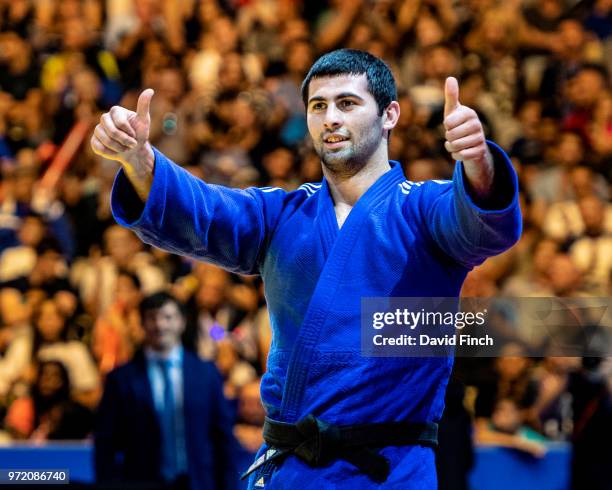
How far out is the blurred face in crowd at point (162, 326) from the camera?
564cm

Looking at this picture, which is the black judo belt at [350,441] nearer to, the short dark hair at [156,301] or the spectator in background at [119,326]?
the short dark hair at [156,301]

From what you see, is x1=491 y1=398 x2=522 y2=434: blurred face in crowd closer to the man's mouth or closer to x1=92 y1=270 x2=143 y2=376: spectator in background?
x1=92 y1=270 x2=143 y2=376: spectator in background

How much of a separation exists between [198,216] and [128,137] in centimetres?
35

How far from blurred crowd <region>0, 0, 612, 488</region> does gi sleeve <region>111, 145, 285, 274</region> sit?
9.58 feet

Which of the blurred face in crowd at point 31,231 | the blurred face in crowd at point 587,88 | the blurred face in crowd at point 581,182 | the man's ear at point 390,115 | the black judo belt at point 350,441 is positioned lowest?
the black judo belt at point 350,441

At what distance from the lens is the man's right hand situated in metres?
2.97

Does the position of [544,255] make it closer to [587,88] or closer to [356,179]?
[587,88]

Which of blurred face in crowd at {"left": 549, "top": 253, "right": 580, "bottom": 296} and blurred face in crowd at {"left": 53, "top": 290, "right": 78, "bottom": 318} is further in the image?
blurred face in crowd at {"left": 53, "top": 290, "right": 78, "bottom": 318}

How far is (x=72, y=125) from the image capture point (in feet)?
29.3

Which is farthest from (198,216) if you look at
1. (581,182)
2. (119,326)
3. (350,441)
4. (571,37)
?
(571,37)

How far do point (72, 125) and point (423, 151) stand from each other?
294 cm

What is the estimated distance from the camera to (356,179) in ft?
11.0

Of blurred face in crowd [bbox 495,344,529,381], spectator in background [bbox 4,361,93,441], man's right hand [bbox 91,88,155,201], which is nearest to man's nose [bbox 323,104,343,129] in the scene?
man's right hand [bbox 91,88,155,201]

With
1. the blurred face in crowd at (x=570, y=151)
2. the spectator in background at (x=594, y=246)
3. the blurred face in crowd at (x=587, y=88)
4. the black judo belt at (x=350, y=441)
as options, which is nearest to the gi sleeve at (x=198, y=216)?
the black judo belt at (x=350, y=441)
